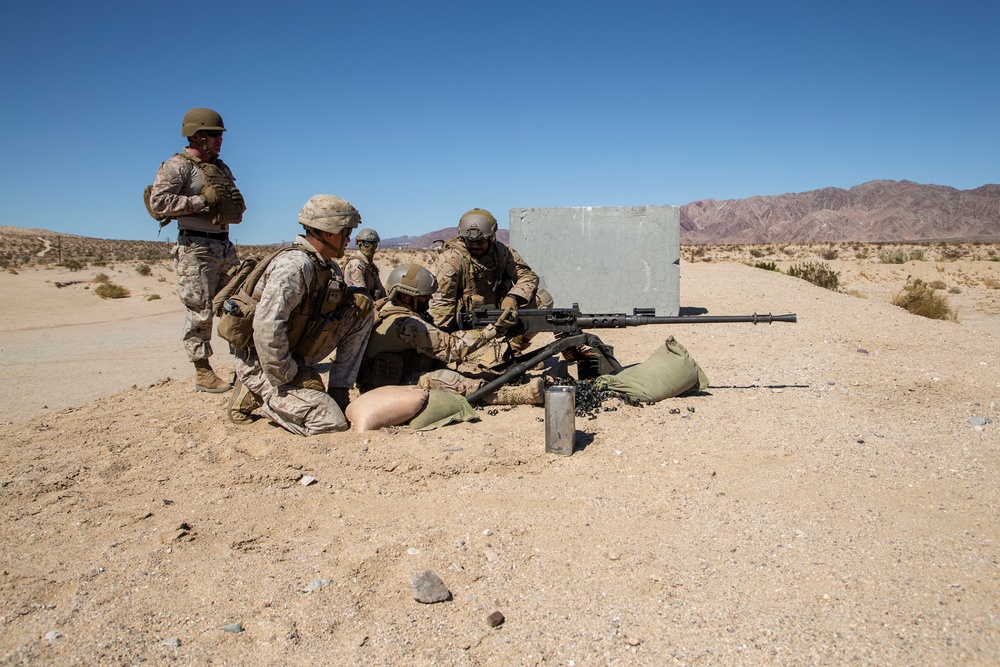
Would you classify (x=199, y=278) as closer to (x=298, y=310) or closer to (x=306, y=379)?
(x=298, y=310)

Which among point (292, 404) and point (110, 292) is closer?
point (292, 404)

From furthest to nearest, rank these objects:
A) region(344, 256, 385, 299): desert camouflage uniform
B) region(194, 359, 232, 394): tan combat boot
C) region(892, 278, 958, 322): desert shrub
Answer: region(892, 278, 958, 322): desert shrub, region(344, 256, 385, 299): desert camouflage uniform, region(194, 359, 232, 394): tan combat boot

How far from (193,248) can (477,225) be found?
2309mm

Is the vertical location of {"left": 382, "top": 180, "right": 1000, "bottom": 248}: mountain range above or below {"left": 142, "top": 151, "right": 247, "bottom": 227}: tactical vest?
above

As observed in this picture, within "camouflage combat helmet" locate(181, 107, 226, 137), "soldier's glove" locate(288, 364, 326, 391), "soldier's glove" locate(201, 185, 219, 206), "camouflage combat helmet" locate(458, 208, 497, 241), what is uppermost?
"camouflage combat helmet" locate(181, 107, 226, 137)

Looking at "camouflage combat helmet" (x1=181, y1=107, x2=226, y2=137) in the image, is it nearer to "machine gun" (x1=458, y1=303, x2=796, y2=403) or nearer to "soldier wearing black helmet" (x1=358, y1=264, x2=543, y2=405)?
"soldier wearing black helmet" (x1=358, y1=264, x2=543, y2=405)

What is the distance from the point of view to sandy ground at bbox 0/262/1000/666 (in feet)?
7.62

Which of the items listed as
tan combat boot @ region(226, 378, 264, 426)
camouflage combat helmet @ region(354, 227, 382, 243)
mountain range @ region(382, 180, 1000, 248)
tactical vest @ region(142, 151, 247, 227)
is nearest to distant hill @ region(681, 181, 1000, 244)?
mountain range @ region(382, 180, 1000, 248)

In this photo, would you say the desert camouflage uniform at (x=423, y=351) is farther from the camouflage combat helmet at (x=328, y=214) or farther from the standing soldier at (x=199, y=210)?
the standing soldier at (x=199, y=210)

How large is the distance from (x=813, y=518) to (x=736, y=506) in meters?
0.35

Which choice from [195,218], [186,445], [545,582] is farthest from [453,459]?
[195,218]

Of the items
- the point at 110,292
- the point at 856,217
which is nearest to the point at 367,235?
the point at 110,292

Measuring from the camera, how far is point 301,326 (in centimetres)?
454

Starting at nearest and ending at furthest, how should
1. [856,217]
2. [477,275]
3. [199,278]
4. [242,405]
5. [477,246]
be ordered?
[242,405] → [199,278] → [477,246] → [477,275] → [856,217]
